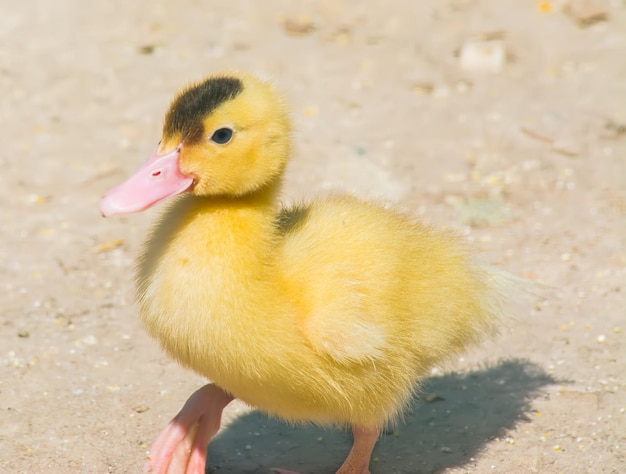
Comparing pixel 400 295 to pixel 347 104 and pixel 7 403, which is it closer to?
pixel 7 403

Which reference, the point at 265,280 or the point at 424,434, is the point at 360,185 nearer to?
the point at 424,434

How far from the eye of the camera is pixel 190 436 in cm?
373

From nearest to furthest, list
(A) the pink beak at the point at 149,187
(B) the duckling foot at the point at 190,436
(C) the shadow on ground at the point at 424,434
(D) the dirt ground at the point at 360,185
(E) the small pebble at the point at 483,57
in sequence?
1. (A) the pink beak at the point at 149,187
2. (B) the duckling foot at the point at 190,436
3. (C) the shadow on ground at the point at 424,434
4. (D) the dirt ground at the point at 360,185
5. (E) the small pebble at the point at 483,57

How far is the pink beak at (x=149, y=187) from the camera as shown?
320 cm

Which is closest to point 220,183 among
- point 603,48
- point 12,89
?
point 12,89

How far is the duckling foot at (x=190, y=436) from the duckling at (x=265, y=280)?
34 centimetres

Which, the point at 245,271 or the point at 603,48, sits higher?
the point at 245,271

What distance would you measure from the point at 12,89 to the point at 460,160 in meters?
3.30

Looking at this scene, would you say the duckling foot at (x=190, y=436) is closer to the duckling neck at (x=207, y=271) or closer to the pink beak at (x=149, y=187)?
the duckling neck at (x=207, y=271)

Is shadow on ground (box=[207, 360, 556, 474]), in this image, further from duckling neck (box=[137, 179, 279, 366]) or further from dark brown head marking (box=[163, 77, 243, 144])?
dark brown head marking (box=[163, 77, 243, 144])

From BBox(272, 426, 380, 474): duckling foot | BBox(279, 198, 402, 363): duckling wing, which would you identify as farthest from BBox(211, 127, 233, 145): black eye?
BBox(272, 426, 380, 474): duckling foot

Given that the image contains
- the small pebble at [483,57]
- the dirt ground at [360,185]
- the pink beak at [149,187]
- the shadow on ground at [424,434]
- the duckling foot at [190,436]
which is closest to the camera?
the pink beak at [149,187]

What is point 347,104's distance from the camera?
7164 millimetres

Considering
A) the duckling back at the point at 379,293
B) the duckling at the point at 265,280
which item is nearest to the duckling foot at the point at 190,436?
the duckling at the point at 265,280
